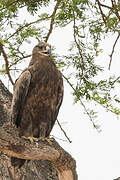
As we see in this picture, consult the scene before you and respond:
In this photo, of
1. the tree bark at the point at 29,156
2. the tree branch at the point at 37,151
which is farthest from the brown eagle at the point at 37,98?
the tree branch at the point at 37,151

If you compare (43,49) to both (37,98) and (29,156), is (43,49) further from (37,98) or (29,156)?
(29,156)

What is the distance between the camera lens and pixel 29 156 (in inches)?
134

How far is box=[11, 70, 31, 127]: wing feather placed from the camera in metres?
3.93

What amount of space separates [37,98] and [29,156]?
776 mm

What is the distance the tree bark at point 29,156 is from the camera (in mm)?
3209

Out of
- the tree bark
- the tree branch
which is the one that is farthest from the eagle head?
the tree branch

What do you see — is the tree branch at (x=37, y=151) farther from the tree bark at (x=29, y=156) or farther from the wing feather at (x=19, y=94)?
the wing feather at (x=19, y=94)

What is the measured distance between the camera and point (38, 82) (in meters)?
4.02

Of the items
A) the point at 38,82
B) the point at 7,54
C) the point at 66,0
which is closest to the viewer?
the point at 38,82

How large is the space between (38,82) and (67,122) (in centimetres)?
122

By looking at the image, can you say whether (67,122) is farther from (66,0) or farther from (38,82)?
(66,0)

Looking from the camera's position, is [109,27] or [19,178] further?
[19,178]

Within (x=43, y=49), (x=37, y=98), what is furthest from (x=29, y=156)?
(x=43, y=49)

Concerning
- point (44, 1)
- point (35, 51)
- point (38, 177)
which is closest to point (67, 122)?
point (38, 177)
